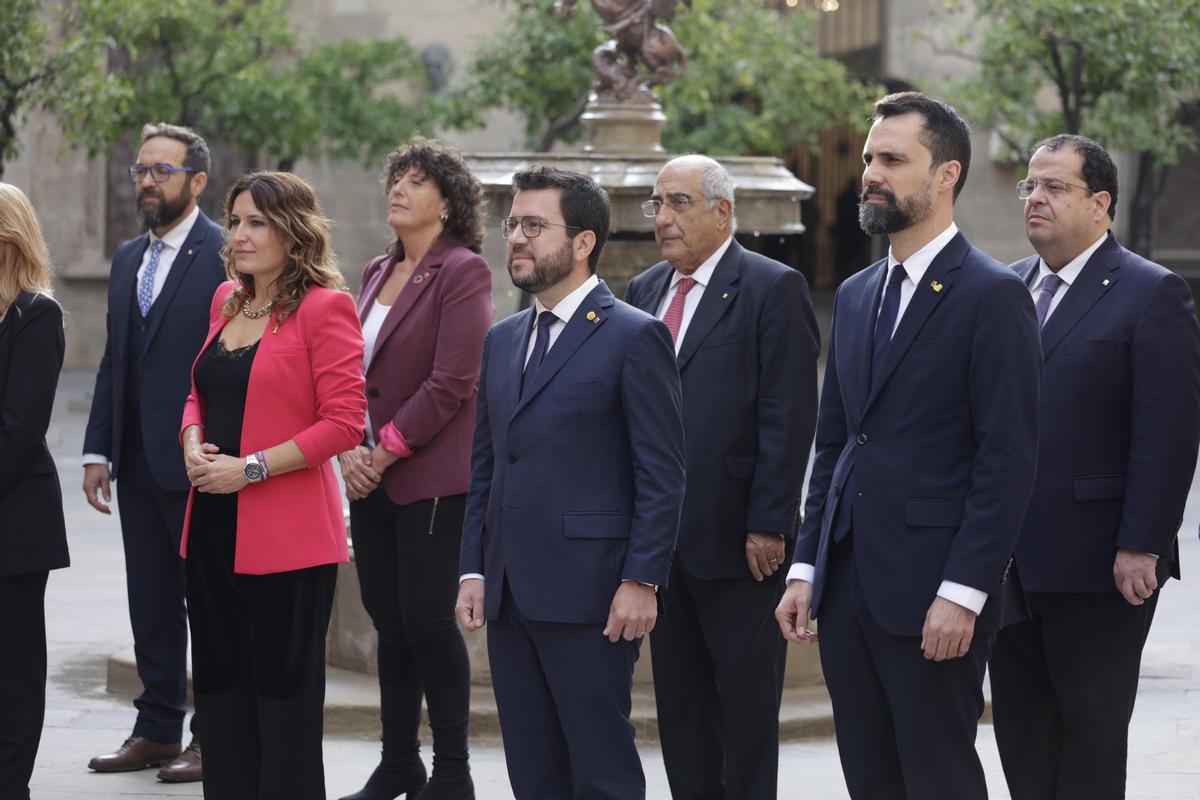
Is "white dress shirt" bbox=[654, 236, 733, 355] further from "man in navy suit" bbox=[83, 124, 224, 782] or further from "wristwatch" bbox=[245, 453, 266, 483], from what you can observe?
"man in navy suit" bbox=[83, 124, 224, 782]

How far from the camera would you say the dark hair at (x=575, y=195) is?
4.62 meters

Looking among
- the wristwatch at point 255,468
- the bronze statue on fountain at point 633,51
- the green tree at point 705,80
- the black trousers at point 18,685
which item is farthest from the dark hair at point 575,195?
the green tree at point 705,80

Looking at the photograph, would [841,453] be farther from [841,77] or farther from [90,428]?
[841,77]

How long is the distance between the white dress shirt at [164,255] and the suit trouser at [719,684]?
7.48ft

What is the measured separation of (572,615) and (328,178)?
2404cm

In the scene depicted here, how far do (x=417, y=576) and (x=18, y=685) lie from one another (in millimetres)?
1237

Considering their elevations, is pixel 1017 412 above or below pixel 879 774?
above

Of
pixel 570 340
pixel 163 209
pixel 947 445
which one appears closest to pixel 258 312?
pixel 570 340

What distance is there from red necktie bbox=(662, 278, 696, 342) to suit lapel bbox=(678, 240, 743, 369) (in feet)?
0.22

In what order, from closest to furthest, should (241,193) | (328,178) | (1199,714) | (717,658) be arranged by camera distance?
(241,193) → (717,658) → (1199,714) → (328,178)

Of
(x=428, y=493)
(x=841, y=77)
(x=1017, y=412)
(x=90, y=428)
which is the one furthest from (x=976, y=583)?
(x=841, y=77)

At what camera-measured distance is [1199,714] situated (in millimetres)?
7355

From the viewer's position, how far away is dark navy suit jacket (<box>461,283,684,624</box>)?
4.50 m

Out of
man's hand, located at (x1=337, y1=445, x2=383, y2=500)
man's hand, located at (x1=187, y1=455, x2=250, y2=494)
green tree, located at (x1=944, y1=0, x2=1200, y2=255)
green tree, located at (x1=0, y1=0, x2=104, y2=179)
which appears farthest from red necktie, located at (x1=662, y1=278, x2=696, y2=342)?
green tree, located at (x1=944, y1=0, x2=1200, y2=255)
